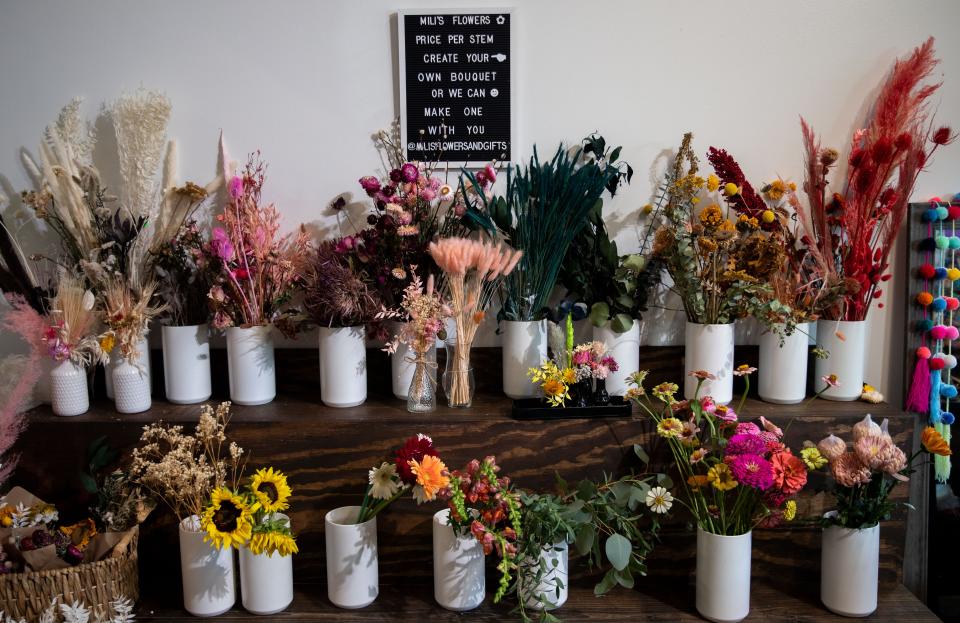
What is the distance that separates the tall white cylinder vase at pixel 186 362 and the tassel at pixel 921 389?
1830 millimetres

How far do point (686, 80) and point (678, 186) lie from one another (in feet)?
1.04

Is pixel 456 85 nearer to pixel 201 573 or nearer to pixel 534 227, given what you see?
pixel 534 227

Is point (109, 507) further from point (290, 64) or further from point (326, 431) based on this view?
point (290, 64)

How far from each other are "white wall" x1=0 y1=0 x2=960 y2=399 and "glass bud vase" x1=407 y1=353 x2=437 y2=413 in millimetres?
549

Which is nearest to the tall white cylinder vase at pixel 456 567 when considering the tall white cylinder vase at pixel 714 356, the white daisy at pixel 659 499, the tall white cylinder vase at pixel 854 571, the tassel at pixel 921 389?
the white daisy at pixel 659 499

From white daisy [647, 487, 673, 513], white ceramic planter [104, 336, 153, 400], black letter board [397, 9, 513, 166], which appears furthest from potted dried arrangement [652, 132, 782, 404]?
white ceramic planter [104, 336, 153, 400]

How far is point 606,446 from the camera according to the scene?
66.0 inches

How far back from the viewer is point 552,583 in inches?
61.6

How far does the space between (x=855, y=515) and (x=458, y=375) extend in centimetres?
93

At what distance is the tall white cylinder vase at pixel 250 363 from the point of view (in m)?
1.77

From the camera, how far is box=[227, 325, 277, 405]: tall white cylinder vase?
1.77 metres

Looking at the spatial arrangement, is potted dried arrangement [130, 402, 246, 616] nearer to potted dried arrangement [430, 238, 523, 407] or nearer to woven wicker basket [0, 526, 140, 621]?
woven wicker basket [0, 526, 140, 621]

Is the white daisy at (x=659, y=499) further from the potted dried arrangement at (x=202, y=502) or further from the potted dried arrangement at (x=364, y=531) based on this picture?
the potted dried arrangement at (x=202, y=502)

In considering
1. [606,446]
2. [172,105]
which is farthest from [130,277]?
[606,446]
